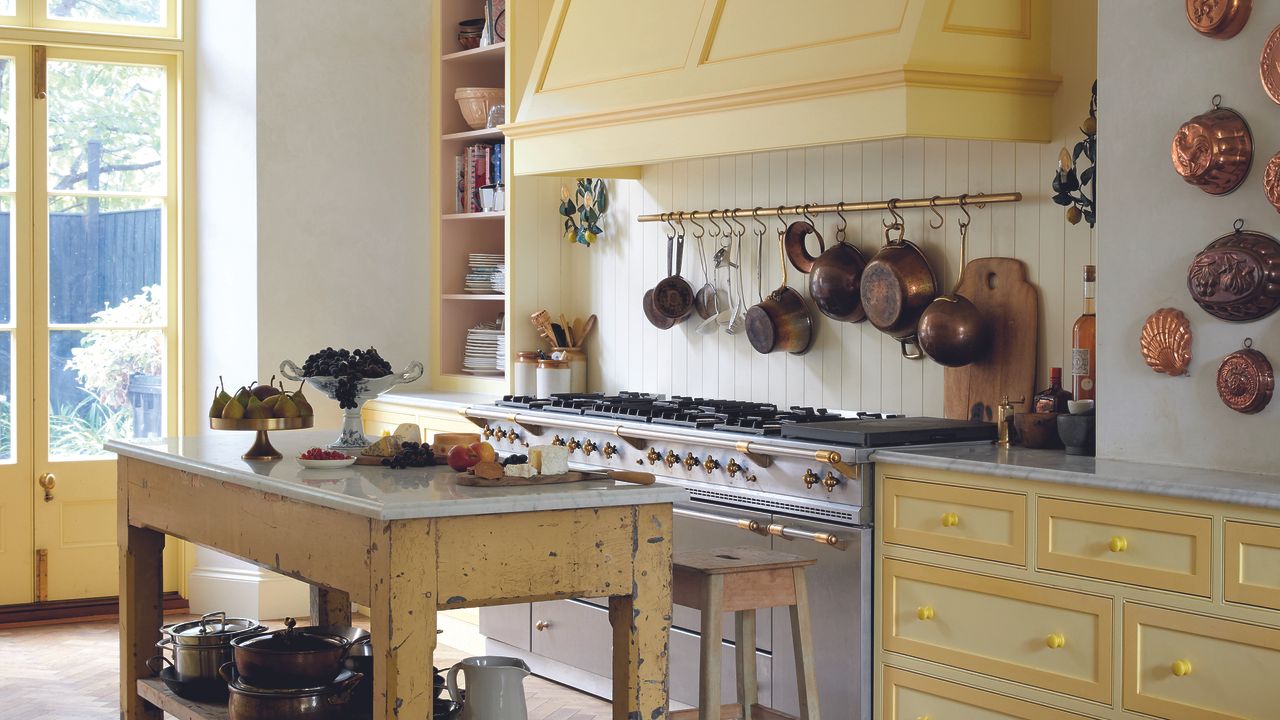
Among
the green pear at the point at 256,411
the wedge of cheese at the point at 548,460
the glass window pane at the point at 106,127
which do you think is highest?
the glass window pane at the point at 106,127

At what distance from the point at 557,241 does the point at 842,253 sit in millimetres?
1842

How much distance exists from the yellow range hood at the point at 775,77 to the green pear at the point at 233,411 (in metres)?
1.81

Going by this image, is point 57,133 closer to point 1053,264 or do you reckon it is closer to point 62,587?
point 62,587

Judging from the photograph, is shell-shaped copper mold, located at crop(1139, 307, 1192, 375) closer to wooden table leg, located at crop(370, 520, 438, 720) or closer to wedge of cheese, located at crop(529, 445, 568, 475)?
wedge of cheese, located at crop(529, 445, 568, 475)

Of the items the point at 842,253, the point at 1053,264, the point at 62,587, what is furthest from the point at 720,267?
the point at 62,587

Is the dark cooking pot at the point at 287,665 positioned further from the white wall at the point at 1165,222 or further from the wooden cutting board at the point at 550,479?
the white wall at the point at 1165,222

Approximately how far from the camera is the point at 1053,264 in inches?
166

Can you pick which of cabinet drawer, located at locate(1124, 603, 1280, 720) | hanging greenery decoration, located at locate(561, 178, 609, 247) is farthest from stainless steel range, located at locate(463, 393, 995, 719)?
hanging greenery decoration, located at locate(561, 178, 609, 247)

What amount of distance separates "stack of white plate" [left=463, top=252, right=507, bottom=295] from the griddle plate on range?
102 inches

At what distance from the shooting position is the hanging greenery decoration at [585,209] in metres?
5.98

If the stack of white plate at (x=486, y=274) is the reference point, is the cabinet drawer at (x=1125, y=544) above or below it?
below

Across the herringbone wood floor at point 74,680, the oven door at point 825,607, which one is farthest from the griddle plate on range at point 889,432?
the herringbone wood floor at point 74,680

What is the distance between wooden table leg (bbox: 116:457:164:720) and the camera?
12.9 ft

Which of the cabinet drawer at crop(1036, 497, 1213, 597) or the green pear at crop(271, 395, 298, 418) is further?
the green pear at crop(271, 395, 298, 418)
